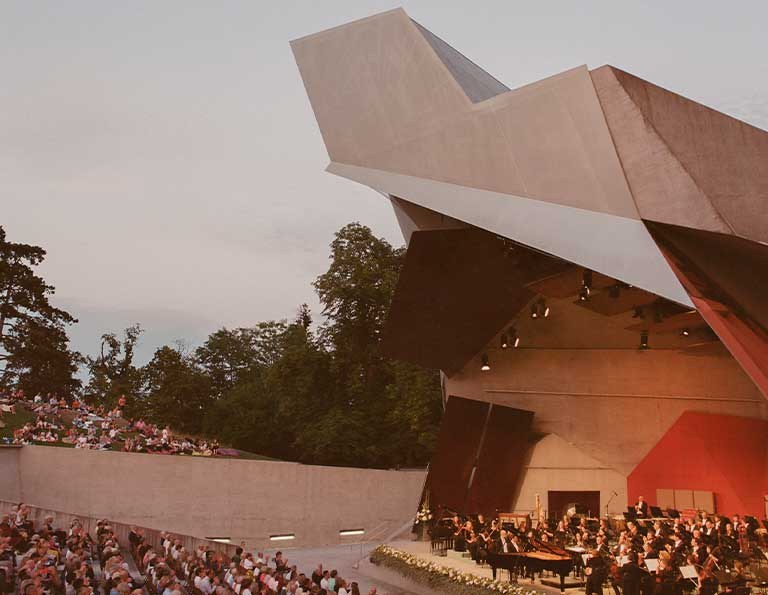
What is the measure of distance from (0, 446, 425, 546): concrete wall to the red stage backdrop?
9.99 m

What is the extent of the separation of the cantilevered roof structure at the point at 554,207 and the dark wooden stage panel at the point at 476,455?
1.06m

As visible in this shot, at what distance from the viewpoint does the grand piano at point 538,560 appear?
1466 cm

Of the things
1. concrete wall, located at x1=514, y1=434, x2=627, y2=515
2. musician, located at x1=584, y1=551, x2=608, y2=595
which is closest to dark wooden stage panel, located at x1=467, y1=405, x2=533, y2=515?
concrete wall, located at x1=514, y1=434, x2=627, y2=515

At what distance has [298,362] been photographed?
40.4 metres

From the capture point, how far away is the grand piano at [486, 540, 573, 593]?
1466 cm

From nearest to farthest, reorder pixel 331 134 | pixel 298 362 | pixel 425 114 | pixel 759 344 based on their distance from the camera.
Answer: pixel 759 344 → pixel 425 114 → pixel 331 134 → pixel 298 362

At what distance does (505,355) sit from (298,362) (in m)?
17.3

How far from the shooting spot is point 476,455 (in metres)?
24.2

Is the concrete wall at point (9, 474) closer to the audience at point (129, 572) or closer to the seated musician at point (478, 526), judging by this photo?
the audience at point (129, 572)

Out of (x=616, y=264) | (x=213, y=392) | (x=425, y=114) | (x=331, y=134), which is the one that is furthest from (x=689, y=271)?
(x=213, y=392)

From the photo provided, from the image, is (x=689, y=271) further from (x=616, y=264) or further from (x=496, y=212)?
(x=496, y=212)

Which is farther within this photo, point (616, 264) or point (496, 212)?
point (496, 212)

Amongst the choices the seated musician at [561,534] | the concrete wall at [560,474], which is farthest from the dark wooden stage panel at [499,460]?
the seated musician at [561,534]

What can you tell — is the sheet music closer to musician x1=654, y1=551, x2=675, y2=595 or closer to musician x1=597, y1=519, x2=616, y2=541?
musician x1=654, y1=551, x2=675, y2=595
